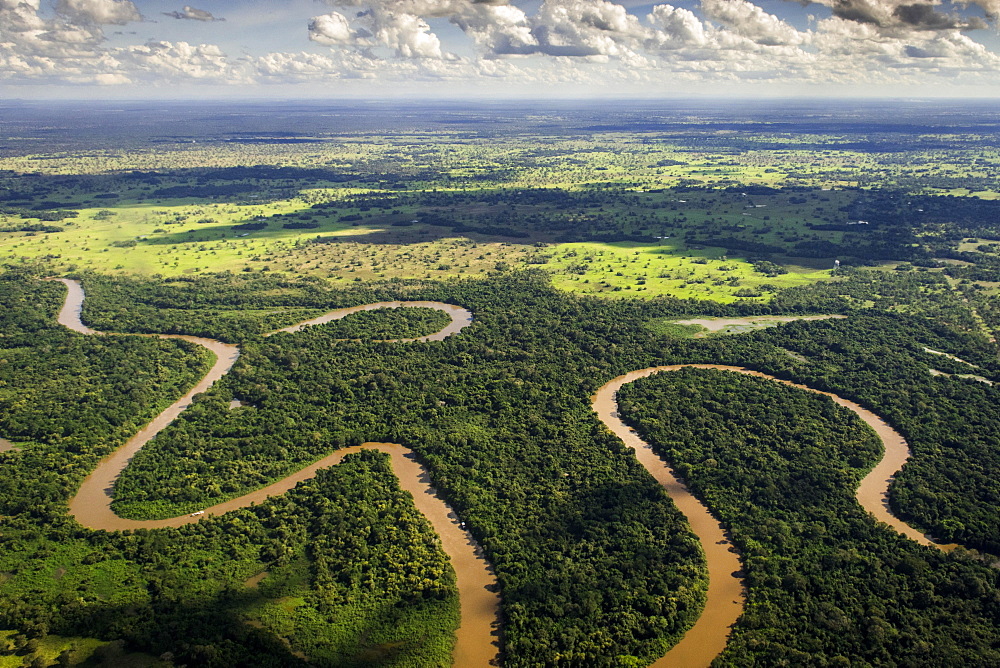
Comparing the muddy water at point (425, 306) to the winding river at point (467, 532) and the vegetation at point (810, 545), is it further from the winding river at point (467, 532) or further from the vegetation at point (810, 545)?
the vegetation at point (810, 545)

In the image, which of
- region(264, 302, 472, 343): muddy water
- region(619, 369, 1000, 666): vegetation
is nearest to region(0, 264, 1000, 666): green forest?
region(619, 369, 1000, 666): vegetation

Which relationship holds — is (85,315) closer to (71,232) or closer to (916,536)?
(71,232)

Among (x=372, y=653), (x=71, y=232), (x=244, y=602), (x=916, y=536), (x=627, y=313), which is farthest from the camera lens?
(x=71, y=232)

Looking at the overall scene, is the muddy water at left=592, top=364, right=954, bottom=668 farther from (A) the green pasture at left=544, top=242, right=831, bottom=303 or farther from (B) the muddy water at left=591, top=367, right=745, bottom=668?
(A) the green pasture at left=544, top=242, right=831, bottom=303

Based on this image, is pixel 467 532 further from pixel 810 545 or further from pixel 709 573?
pixel 810 545

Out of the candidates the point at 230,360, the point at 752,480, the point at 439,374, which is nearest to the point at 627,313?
the point at 439,374

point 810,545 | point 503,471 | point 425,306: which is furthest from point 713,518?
point 425,306
